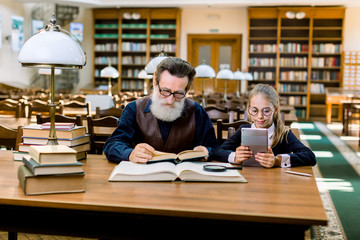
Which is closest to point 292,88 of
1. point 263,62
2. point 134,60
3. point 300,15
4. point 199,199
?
point 263,62

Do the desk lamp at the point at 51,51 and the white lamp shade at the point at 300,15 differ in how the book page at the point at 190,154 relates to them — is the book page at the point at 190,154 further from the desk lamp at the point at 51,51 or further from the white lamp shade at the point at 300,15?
the white lamp shade at the point at 300,15

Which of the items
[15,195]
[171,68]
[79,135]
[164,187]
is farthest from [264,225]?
[79,135]

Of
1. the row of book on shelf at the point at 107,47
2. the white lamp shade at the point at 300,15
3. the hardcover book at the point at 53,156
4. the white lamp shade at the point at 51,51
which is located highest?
the white lamp shade at the point at 300,15

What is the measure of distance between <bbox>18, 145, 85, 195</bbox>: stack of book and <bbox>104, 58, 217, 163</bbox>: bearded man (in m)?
0.48

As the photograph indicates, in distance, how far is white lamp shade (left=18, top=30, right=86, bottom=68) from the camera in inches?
70.0

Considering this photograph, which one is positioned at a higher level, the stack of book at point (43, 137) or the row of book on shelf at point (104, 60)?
the row of book on shelf at point (104, 60)

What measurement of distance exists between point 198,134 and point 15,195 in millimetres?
1014

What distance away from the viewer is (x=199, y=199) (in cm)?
139

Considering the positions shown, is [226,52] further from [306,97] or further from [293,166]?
[293,166]

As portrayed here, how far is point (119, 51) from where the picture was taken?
1284cm

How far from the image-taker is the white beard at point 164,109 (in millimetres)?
1997

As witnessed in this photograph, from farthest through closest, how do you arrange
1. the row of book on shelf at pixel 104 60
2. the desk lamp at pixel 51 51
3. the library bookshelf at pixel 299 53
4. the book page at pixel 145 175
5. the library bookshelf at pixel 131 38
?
the row of book on shelf at pixel 104 60
the library bookshelf at pixel 131 38
the library bookshelf at pixel 299 53
the desk lamp at pixel 51 51
the book page at pixel 145 175

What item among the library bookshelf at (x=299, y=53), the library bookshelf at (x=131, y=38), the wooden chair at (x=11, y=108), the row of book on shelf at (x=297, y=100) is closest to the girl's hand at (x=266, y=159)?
the wooden chair at (x=11, y=108)

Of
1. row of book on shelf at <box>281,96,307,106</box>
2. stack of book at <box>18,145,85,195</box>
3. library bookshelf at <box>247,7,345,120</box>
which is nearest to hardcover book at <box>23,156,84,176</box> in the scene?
stack of book at <box>18,145,85,195</box>
